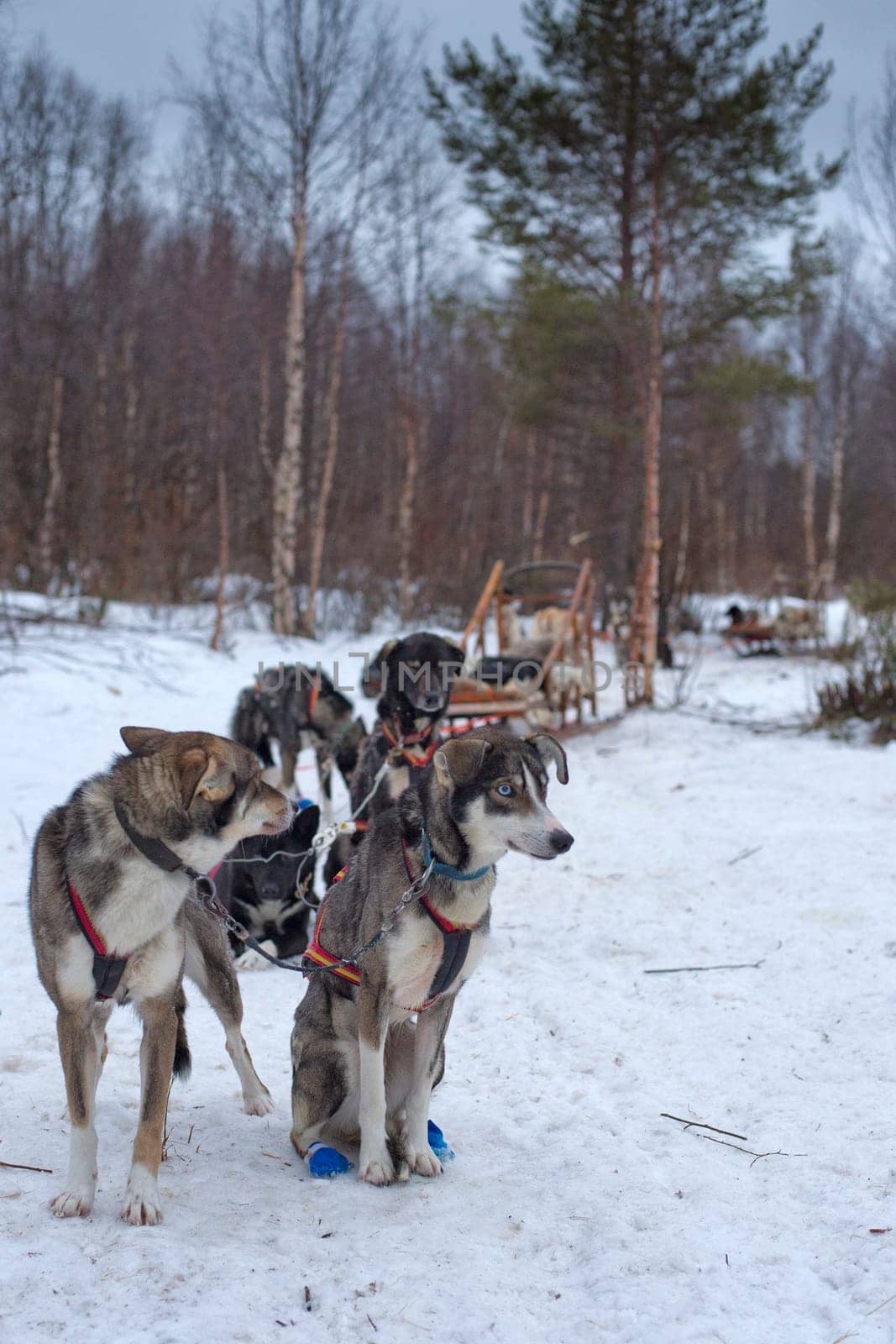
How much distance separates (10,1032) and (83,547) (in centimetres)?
1343

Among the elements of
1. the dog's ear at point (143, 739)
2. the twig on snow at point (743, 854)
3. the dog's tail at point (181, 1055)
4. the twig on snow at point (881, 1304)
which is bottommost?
the twig on snow at point (881, 1304)

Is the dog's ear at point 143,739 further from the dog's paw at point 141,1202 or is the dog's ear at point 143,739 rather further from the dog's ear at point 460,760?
the dog's paw at point 141,1202

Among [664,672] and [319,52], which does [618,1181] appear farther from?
[319,52]

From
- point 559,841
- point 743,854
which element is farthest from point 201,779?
point 743,854

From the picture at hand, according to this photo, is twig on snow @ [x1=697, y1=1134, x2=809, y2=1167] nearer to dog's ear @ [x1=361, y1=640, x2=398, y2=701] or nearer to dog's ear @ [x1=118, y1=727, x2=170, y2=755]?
dog's ear @ [x1=118, y1=727, x2=170, y2=755]

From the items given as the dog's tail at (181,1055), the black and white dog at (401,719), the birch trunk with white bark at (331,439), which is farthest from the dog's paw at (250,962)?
the birch trunk with white bark at (331,439)

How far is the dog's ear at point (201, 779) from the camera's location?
2.44 m

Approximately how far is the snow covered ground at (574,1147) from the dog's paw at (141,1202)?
0.05 m

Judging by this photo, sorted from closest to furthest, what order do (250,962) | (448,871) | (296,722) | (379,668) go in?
(448,871) → (250,962) → (379,668) → (296,722)

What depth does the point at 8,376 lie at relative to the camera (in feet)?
52.0

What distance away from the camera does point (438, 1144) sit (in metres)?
2.87

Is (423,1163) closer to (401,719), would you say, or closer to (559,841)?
(559,841)

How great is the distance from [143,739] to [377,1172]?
4.15ft

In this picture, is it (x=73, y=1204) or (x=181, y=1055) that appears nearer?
(x=73, y=1204)
